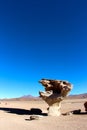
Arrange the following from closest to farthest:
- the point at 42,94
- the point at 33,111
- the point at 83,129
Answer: the point at 83,129 → the point at 42,94 → the point at 33,111

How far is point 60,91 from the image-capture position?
29.4m

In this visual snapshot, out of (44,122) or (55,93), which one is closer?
(44,122)

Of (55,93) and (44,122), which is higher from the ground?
(55,93)

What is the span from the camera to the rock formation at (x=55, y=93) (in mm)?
28203

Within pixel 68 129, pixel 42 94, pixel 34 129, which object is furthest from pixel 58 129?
pixel 42 94

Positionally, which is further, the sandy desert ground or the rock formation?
the rock formation

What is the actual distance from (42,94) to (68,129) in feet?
39.0

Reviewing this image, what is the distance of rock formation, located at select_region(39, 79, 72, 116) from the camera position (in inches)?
1110

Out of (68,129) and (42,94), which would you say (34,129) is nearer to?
(68,129)

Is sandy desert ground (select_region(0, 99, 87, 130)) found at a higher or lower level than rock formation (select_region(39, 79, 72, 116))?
lower

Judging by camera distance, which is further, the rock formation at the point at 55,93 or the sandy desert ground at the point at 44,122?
the rock formation at the point at 55,93

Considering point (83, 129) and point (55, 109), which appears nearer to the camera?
point (83, 129)

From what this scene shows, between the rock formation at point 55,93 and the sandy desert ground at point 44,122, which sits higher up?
the rock formation at point 55,93

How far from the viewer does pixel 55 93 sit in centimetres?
2931
